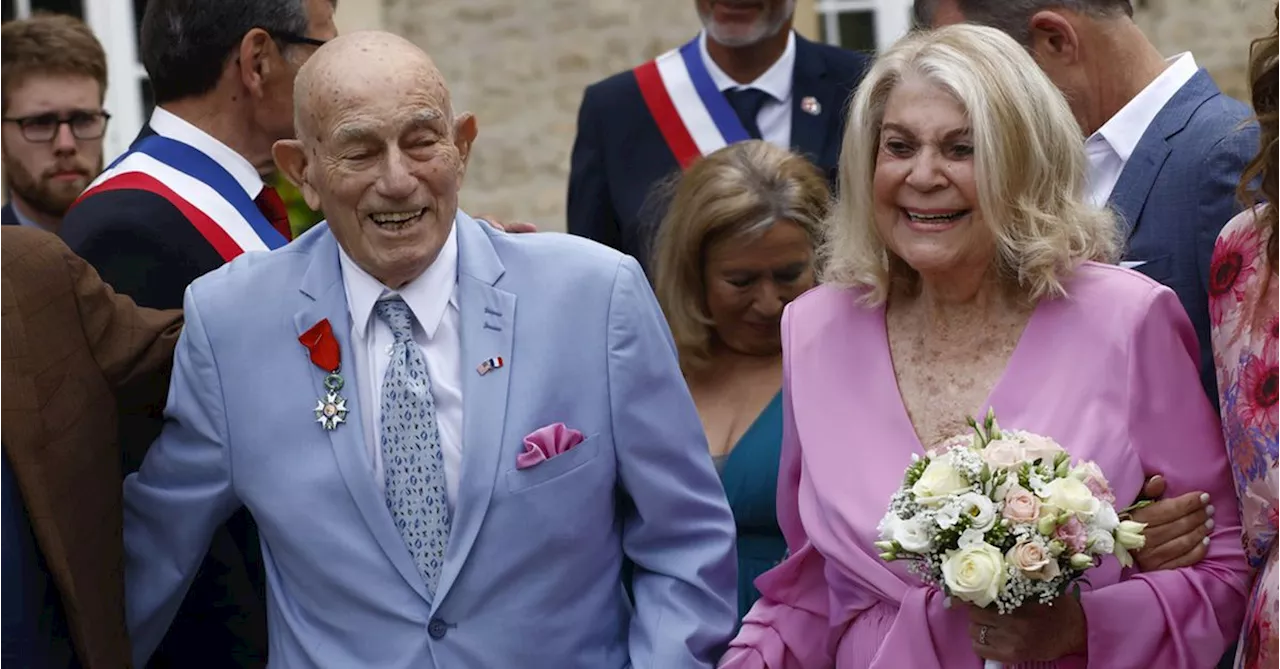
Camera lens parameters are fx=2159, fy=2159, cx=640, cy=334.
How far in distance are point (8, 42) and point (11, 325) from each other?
3.35m

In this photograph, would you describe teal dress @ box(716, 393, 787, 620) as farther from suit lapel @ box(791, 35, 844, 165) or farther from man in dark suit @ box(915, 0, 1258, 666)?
suit lapel @ box(791, 35, 844, 165)

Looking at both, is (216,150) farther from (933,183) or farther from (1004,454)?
(1004,454)

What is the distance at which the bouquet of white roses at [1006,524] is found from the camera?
3600 millimetres

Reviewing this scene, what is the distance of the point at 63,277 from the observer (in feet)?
13.5

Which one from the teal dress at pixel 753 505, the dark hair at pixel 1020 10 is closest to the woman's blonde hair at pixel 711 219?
the teal dress at pixel 753 505

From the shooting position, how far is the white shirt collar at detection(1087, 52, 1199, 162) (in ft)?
15.9

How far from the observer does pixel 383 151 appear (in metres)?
3.99

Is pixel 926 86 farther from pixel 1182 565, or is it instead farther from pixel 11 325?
pixel 11 325

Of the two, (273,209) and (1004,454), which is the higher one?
(1004,454)

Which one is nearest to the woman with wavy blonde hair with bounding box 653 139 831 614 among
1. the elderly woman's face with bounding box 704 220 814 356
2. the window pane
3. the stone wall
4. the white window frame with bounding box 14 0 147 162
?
the elderly woman's face with bounding box 704 220 814 356

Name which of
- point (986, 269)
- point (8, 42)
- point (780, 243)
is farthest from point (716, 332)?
point (8, 42)

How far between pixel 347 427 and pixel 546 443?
367mm

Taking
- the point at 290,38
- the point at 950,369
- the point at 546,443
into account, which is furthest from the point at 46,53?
the point at 950,369

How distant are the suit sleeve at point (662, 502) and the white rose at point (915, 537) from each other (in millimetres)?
469
